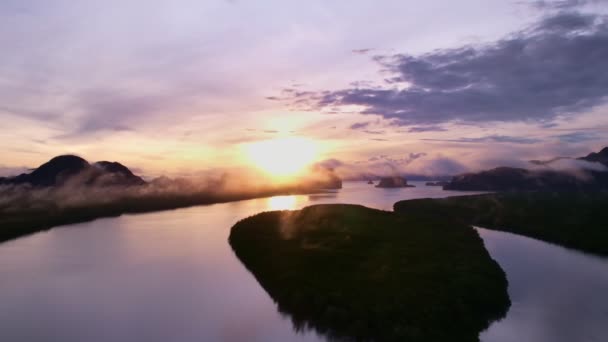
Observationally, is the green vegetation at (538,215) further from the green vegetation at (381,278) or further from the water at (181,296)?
the green vegetation at (381,278)

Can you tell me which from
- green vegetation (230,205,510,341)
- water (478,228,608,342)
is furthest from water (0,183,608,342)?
green vegetation (230,205,510,341)

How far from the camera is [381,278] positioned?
53.8 m

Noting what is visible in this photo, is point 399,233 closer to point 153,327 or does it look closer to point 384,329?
point 384,329

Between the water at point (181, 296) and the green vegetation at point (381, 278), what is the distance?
275 cm

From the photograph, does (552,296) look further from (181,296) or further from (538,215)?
(538,215)

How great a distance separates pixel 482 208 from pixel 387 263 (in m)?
103

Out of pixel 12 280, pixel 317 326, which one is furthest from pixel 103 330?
pixel 12 280

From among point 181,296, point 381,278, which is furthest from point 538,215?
point 181,296

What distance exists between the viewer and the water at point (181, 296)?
43.4 meters

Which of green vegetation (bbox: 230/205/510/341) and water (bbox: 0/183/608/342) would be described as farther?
water (bbox: 0/183/608/342)

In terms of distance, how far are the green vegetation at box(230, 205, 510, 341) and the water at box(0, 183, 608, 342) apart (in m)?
2.75

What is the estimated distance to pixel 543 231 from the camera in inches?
4156

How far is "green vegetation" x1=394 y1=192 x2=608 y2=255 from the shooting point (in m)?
94.9

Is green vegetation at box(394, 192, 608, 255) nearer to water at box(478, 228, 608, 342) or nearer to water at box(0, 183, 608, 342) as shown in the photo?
water at box(0, 183, 608, 342)
